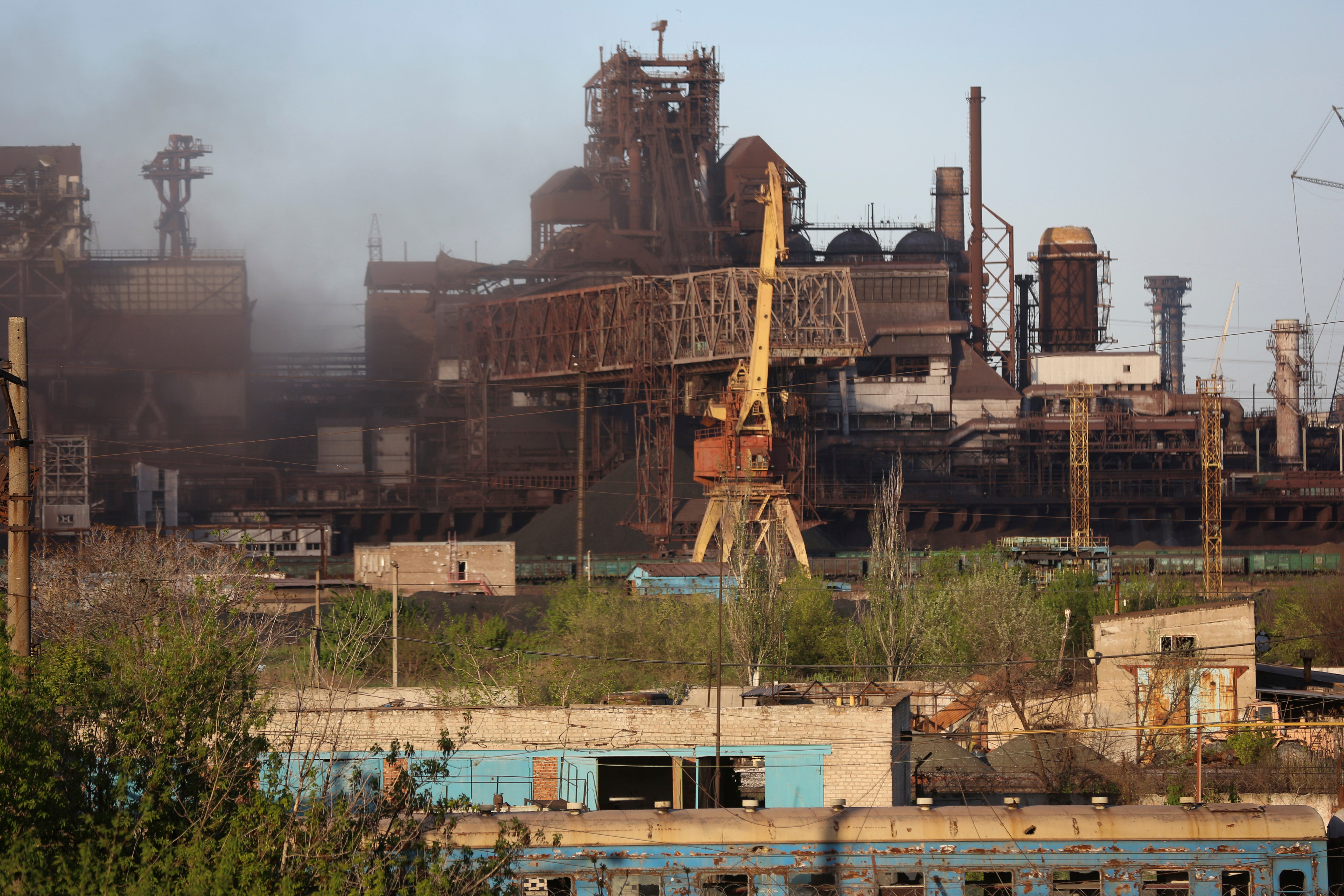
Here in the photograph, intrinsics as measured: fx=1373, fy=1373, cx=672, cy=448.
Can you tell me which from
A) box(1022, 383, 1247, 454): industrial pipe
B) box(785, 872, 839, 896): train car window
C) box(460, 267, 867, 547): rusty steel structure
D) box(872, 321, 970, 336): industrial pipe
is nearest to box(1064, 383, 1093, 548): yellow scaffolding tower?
box(1022, 383, 1247, 454): industrial pipe

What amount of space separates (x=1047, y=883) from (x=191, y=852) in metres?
8.47

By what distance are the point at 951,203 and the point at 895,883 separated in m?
70.9

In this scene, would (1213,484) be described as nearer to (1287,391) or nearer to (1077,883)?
(1287,391)

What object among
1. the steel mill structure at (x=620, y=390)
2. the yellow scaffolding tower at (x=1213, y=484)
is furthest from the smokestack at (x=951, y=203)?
the yellow scaffolding tower at (x=1213, y=484)

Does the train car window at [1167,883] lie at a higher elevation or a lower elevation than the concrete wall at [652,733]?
lower

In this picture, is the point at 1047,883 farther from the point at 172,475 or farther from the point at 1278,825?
the point at 172,475

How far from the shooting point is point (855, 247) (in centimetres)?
7962

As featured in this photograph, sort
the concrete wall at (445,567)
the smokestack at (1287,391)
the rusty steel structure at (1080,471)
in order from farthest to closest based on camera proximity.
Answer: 1. the smokestack at (1287,391)
2. the rusty steel structure at (1080,471)
3. the concrete wall at (445,567)

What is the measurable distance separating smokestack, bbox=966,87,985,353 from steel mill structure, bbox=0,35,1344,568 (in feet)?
0.54

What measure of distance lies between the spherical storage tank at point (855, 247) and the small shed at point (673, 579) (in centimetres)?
3841

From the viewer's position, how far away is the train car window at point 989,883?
13914 millimetres

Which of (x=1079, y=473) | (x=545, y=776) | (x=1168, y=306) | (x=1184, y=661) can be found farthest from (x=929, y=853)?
(x=1168, y=306)

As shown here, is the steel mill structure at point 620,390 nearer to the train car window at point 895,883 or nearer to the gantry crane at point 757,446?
the gantry crane at point 757,446

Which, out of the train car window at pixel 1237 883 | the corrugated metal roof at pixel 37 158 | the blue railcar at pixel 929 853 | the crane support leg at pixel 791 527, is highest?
the corrugated metal roof at pixel 37 158
